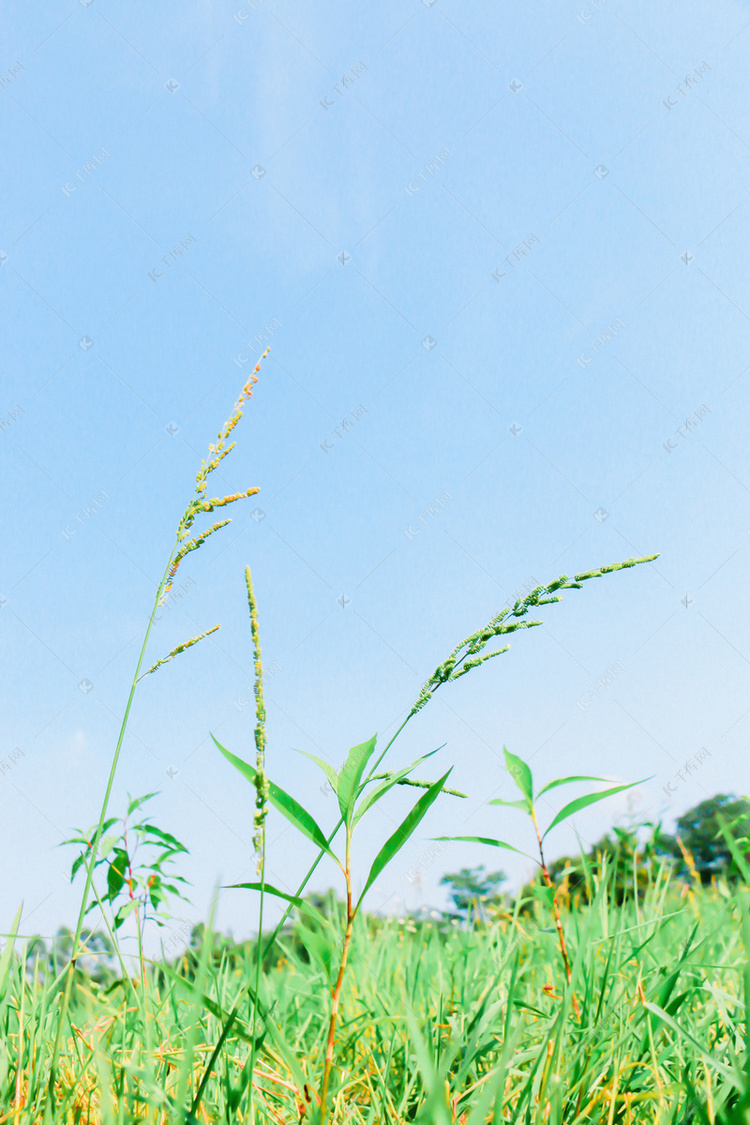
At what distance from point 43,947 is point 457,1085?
1736 mm

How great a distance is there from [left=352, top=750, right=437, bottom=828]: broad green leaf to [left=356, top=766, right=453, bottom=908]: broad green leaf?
0.05 meters

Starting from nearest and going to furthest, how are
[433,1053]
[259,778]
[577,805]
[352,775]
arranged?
[259,778] < [352,775] < [433,1053] < [577,805]

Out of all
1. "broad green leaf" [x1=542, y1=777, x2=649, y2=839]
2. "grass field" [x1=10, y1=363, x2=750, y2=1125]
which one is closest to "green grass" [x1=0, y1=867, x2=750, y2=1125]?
"grass field" [x1=10, y1=363, x2=750, y2=1125]

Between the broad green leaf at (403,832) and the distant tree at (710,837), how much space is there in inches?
14.2

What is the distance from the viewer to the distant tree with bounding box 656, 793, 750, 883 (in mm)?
2144

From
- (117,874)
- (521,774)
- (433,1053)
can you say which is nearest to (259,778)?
(433,1053)

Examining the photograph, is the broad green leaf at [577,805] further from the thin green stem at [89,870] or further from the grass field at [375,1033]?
the thin green stem at [89,870]

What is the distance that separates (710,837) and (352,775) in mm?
9502

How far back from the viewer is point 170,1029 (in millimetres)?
1734

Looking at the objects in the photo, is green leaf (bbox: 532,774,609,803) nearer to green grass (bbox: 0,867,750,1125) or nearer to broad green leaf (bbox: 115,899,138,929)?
green grass (bbox: 0,867,750,1125)

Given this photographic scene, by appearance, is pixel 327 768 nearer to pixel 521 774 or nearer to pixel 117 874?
pixel 521 774

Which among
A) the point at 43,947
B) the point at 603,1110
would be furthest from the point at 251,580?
the point at 43,947

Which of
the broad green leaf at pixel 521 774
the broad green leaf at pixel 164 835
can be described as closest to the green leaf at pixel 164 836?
the broad green leaf at pixel 164 835

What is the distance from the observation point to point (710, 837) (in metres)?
8.88
